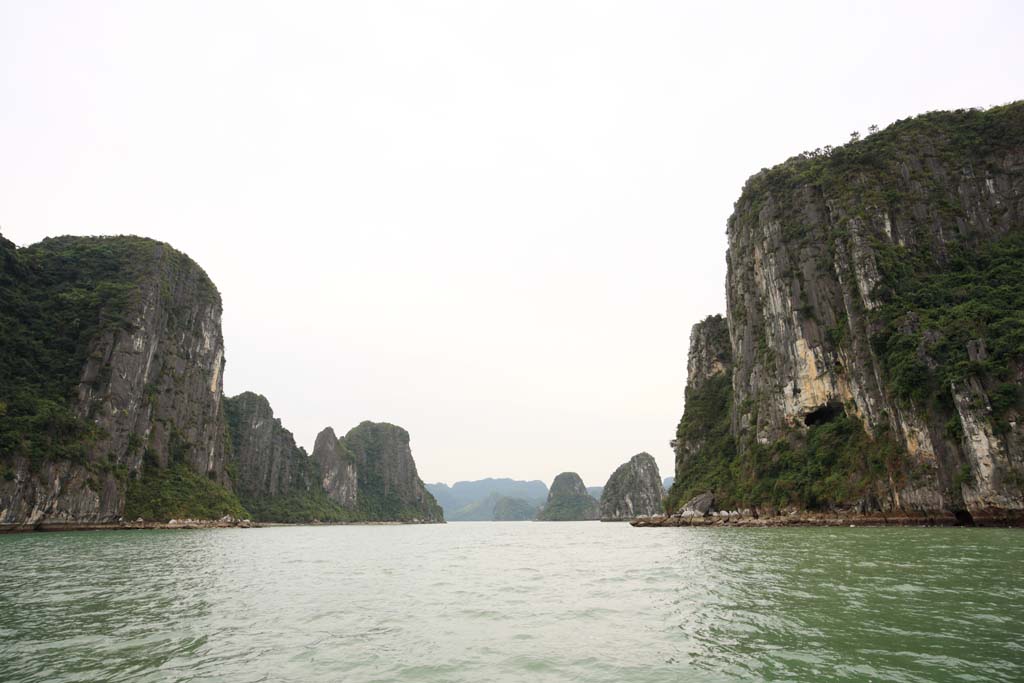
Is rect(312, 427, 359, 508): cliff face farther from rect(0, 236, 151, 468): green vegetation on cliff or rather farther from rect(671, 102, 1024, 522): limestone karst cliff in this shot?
rect(671, 102, 1024, 522): limestone karst cliff

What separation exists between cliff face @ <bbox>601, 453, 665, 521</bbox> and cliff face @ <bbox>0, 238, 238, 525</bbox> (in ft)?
413

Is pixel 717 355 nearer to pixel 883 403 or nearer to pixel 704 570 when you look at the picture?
pixel 883 403

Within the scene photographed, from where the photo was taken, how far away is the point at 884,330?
55156mm

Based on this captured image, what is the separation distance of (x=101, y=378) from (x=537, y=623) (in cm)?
9367

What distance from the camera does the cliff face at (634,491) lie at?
614ft

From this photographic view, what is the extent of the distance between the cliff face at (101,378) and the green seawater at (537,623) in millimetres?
54075

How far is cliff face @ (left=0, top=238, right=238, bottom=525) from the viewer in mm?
64625

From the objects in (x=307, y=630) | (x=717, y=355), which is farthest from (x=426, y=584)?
(x=717, y=355)

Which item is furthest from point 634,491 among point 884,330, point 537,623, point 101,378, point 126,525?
point 537,623

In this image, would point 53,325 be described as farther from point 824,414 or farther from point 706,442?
point 824,414

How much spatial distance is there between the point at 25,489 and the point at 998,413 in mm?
94582

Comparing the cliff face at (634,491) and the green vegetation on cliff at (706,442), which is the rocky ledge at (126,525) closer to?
the green vegetation on cliff at (706,442)

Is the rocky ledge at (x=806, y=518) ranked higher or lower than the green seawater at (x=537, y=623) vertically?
higher

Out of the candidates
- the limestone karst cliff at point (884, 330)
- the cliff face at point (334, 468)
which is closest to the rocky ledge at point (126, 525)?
the limestone karst cliff at point (884, 330)
